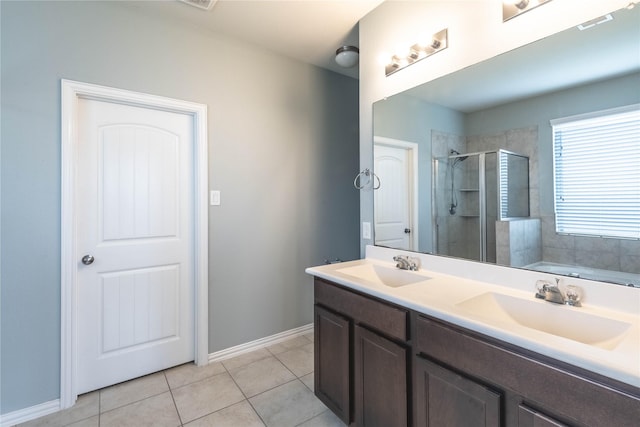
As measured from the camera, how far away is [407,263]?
177 cm

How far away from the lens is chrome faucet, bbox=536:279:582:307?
3.66ft

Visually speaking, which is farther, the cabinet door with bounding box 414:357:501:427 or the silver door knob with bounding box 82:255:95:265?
the silver door knob with bounding box 82:255:95:265

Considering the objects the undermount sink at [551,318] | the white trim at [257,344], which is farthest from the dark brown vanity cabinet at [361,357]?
the white trim at [257,344]

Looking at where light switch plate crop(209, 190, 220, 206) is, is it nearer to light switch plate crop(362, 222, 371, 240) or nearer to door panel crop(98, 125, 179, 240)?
door panel crop(98, 125, 179, 240)

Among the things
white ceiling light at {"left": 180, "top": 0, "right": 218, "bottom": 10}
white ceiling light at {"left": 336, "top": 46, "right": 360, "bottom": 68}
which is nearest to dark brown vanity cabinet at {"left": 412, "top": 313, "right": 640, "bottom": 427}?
white ceiling light at {"left": 336, "top": 46, "right": 360, "bottom": 68}

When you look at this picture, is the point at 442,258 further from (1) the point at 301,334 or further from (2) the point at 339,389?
(1) the point at 301,334

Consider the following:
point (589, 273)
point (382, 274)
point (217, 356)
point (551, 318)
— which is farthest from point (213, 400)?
point (589, 273)

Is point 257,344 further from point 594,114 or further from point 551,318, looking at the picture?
point 594,114

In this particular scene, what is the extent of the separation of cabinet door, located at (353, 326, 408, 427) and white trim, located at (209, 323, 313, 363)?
1.33 meters

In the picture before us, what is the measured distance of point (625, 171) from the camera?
42.8 inches

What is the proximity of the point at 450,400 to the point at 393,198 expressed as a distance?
1.22 m

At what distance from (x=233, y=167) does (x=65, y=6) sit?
4.54 ft

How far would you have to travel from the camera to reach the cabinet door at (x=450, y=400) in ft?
3.12

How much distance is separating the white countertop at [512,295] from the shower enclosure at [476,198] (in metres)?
0.10
